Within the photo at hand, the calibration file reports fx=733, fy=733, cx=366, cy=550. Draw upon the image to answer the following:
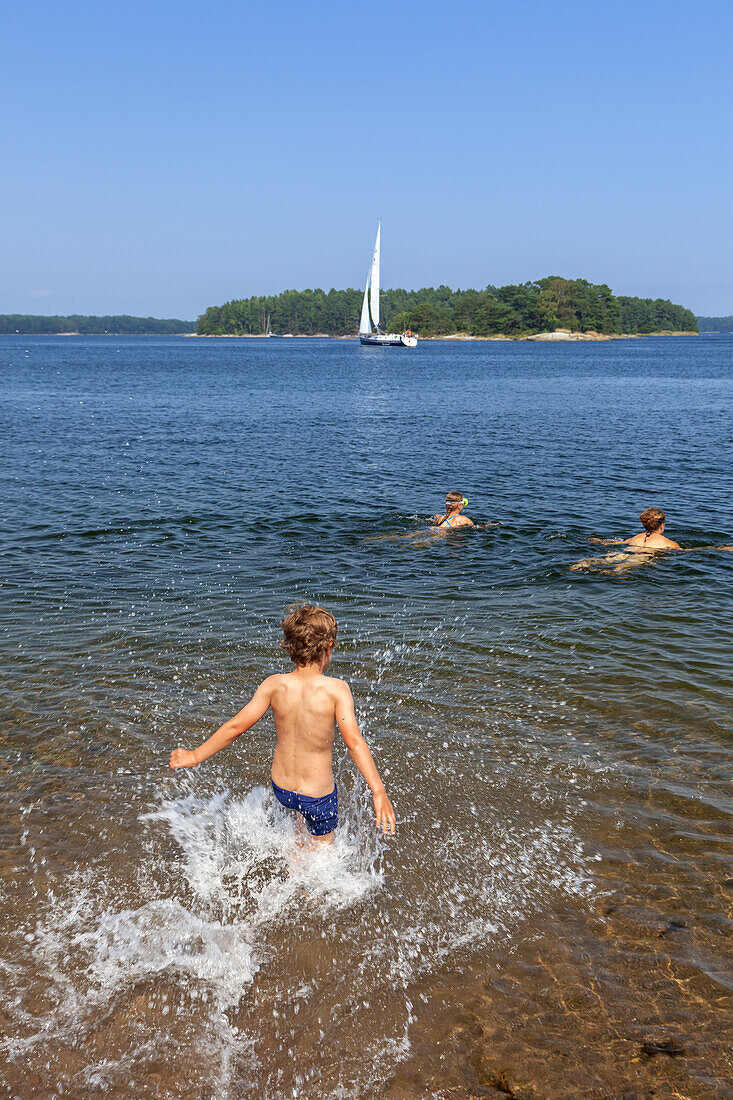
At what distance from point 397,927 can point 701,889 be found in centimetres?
235

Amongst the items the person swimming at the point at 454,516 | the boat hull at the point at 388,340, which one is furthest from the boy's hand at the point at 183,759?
the boat hull at the point at 388,340

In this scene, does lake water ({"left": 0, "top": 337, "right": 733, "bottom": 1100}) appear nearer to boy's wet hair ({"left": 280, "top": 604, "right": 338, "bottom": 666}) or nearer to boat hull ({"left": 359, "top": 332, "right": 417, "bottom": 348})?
boy's wet hair ({"left": 280, "top": 604, "right": 338, "bottom": 666})

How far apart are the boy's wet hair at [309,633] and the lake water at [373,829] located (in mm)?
1873

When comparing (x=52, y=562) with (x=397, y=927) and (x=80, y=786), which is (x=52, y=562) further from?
(x=397, y=927)

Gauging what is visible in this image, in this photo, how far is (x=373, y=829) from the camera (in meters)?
6.45

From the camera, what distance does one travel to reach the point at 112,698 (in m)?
8.62

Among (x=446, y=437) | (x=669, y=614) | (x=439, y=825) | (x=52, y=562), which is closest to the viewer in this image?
(x=439, y=825)

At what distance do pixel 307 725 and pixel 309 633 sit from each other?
0.67 meters

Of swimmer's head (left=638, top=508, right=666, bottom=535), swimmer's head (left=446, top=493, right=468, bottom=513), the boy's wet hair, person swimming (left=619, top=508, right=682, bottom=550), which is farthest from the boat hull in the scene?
the boy's wet hair

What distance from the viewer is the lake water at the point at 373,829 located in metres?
4.32

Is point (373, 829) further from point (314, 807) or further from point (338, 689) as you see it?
point (338, 689)

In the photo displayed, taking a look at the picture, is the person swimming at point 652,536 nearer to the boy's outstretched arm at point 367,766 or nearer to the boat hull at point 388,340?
the boy's outstretched arm at point 367,766

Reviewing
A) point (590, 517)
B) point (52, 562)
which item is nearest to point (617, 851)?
point (52, 562)

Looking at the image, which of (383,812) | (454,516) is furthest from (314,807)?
(454,516)
